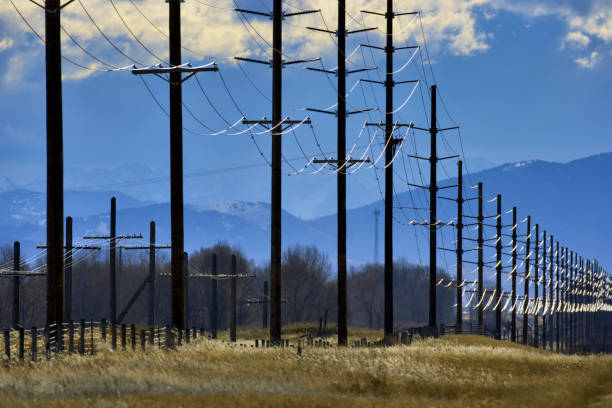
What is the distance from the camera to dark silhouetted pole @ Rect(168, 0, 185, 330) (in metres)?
30.0

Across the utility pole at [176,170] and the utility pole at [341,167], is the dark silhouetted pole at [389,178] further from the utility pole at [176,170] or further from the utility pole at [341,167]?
the utility pole at [176,170]

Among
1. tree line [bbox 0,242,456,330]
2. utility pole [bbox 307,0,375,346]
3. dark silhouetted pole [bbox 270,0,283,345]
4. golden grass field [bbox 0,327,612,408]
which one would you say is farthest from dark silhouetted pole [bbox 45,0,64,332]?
tree line [bbox 0,242,456,330]

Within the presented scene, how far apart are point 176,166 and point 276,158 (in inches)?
293

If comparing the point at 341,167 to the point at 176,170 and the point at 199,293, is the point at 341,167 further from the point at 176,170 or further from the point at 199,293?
the point at 199,293

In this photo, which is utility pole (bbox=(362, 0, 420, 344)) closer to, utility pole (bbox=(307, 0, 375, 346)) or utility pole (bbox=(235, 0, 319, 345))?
utility pole (bbox=(307, 0, 375, 346))

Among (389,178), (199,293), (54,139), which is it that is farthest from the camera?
(199,293)

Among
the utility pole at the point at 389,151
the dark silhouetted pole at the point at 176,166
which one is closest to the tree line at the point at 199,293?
the utility pole at the point at 389,151

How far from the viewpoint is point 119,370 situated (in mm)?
20516

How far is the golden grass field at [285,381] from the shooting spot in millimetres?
16609

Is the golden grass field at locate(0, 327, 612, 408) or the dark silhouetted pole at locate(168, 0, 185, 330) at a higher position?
the dark silhouetted pole at locate(168, 0, 185, 330)

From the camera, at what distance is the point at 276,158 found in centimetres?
3722

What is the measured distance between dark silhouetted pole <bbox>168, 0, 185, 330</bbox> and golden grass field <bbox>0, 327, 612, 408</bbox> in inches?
71.1

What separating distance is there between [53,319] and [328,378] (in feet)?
28.6

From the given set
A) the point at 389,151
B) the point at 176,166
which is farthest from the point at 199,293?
the point at 176,166
